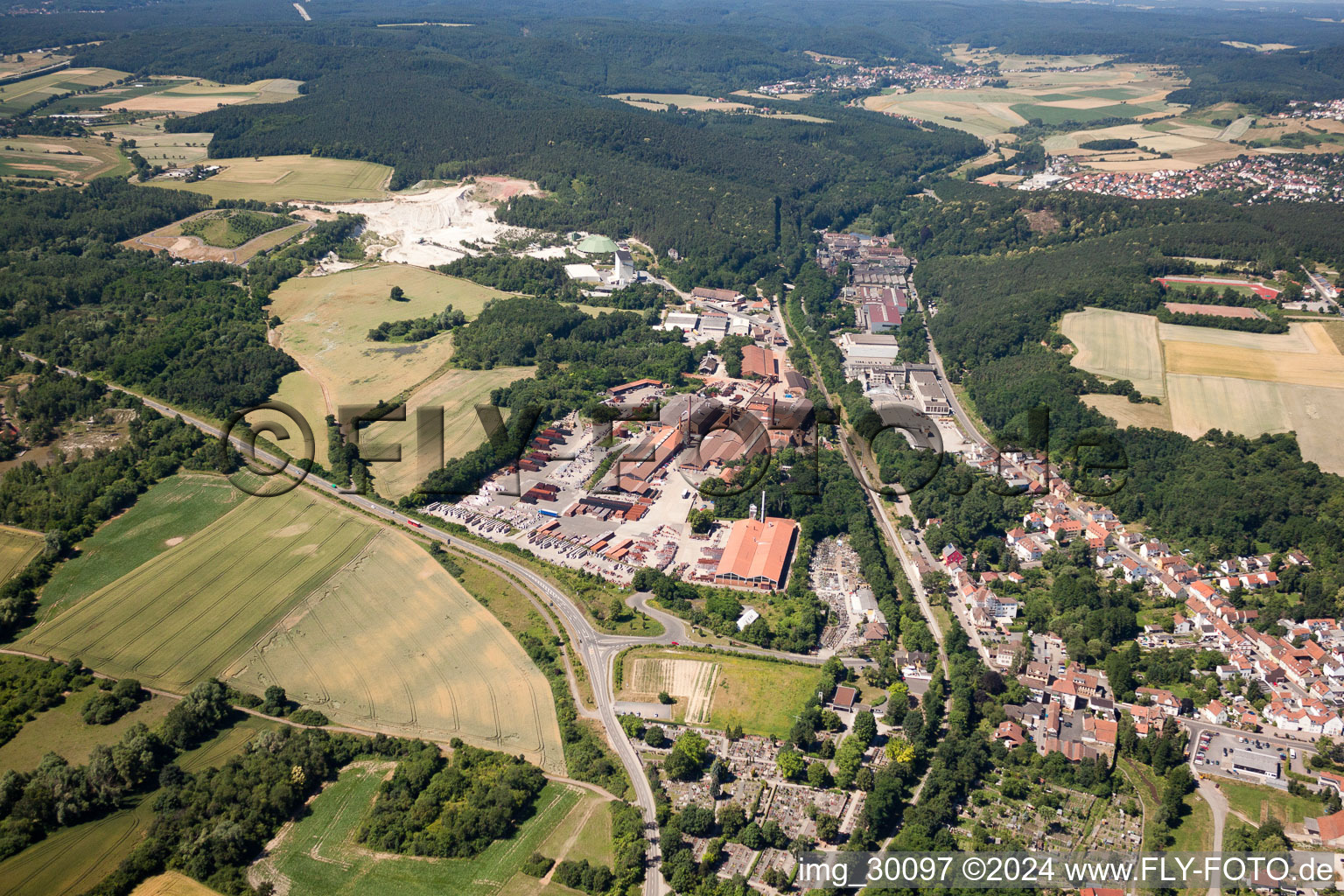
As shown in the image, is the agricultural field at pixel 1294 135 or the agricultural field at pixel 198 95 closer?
the agricultural field at pixel 1294 135

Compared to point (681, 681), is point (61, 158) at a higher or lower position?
higher

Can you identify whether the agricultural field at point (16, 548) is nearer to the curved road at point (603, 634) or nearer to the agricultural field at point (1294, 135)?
the curved road at point (603, 634)

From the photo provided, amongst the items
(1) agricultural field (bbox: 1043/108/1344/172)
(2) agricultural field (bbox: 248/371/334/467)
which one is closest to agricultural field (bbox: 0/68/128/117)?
(2) agricultural field (bbox: 248/371/334/467)

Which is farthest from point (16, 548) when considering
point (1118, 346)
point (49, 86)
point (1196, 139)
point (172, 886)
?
point (1196, 139)

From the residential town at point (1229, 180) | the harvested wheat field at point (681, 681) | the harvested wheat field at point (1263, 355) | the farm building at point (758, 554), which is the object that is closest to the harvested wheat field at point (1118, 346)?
the harvested wheat field at point (1263, 355)

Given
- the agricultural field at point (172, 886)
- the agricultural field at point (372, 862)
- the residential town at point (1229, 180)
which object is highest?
the residential town at point (1229, 180)

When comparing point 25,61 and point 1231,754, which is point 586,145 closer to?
point 1231,754
